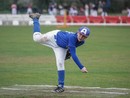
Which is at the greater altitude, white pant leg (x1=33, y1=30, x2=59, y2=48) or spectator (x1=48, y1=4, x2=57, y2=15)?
white pant leg (x1=33, y1=30, x2=59, y2=48)

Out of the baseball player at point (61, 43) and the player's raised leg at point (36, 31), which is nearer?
the baseball player at point (61, 43)

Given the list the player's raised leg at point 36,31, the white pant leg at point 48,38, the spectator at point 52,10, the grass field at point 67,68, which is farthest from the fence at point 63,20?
the white pant leg at point 48,38

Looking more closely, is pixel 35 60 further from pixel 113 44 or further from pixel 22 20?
pixel 22 20

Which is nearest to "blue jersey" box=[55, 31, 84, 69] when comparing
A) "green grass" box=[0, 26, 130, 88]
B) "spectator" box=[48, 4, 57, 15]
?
"green grass" box=[0, 26, 130, 88]

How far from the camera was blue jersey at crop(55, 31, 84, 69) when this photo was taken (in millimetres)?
12470

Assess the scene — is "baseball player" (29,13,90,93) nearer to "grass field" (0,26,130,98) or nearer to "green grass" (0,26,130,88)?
"grass field" (0,26,130,98)

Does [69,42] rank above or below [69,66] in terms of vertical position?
above

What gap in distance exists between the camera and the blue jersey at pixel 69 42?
12470 millimetres

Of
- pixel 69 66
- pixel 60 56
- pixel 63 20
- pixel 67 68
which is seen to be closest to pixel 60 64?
pixel 60 56

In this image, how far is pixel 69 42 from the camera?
12.6m

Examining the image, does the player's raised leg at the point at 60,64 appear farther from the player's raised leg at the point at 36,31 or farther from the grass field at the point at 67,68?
the player's raised leg at the point at 36,31

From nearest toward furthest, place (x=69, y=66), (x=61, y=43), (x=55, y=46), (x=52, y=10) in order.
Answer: (x=61, y=43), (x=55, y=46), (x=69, y=66), (x=52, y=10)

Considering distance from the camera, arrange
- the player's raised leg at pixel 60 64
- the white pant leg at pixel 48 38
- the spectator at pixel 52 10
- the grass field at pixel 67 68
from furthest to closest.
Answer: the spectator at pixel 52 10 → the grass field at pixel 67 68 → the white pant leg at pixel 48 38 → the player's raised leg at pixel 60 64

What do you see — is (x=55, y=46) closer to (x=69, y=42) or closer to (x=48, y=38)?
(x=48, y=38)
